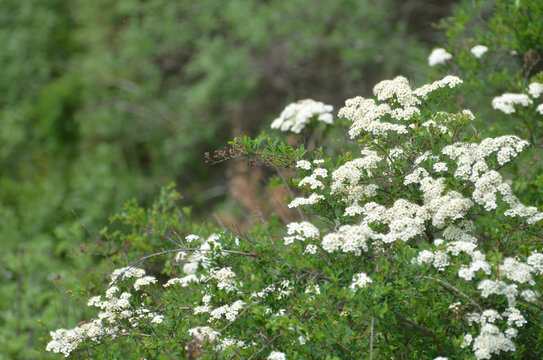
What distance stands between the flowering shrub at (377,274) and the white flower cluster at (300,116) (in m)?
0.64

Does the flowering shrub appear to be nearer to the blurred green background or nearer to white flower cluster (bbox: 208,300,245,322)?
white flower cluster (bbox: 208,300,245,322)

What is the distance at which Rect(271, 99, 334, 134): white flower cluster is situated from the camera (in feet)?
11.0

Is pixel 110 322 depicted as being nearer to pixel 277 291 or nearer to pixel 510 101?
pixel 277 291

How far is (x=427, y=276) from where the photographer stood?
2.09m

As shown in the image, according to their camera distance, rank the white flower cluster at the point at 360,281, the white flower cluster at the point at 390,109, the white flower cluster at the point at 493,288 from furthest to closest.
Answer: the white flower cluster at the point at 390,109
the white flower cluster at the point at 360,281
the white flower cluster at the point at 493,288

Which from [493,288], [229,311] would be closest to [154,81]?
[229,311]

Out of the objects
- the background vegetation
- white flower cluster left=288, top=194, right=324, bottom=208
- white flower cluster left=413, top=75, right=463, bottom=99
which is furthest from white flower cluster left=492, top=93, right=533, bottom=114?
the background vegetation

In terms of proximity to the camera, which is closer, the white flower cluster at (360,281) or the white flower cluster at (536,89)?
the white flower cluster at (360,281)

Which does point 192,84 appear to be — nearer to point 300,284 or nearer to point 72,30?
point 72,30

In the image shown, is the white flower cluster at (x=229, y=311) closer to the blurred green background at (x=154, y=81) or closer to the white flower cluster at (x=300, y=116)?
the white flower cluster at (x=300, y=116)

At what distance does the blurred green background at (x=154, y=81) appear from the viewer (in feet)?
23.7

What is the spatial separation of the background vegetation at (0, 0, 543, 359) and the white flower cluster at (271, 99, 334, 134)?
2.92 m

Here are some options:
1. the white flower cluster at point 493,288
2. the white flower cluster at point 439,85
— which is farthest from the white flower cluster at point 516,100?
the white flower cluster at point 493,288

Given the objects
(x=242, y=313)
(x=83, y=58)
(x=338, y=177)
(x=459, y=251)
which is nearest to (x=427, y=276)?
(x=459, y=251)
